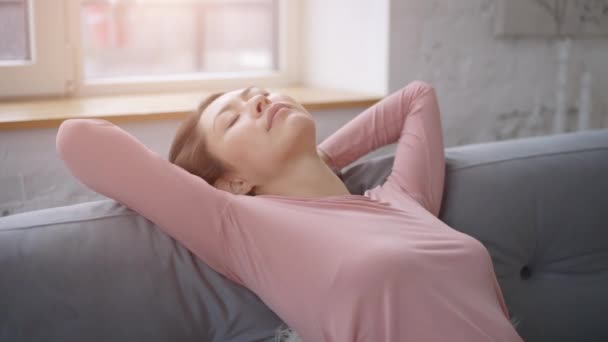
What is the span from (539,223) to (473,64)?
0.82 meters

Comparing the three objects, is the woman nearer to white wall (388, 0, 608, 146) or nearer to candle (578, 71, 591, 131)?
white wall (388, 0, 608, 146)

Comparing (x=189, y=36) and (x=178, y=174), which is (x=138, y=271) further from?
(x=189, y=36)

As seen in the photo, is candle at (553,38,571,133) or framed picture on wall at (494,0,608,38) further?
candle at (553,38,571,133)

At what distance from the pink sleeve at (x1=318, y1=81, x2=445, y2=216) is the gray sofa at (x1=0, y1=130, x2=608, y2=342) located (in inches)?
2.0

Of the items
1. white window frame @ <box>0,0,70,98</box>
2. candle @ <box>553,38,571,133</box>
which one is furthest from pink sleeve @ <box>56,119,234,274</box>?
candle @ <box>553,38,571,133</box>

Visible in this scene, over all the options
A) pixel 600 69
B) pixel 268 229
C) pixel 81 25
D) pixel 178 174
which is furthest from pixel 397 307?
pixel 600 69

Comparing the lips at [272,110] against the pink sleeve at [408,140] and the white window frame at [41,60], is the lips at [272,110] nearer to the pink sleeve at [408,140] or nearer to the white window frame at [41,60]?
the pink sleeve at [408,140]

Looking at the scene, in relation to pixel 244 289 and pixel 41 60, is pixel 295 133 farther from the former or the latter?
pixel 41 60

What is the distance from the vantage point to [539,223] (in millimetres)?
1527

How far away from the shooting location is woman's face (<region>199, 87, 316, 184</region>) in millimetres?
1336

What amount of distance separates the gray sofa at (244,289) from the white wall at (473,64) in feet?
1.83

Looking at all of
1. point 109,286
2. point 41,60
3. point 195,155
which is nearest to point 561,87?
point 195,155

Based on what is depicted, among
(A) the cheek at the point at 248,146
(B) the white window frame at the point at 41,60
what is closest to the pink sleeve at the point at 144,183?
(A) the cheek at the point at 248,146

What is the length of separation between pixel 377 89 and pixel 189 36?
64 centimetres
